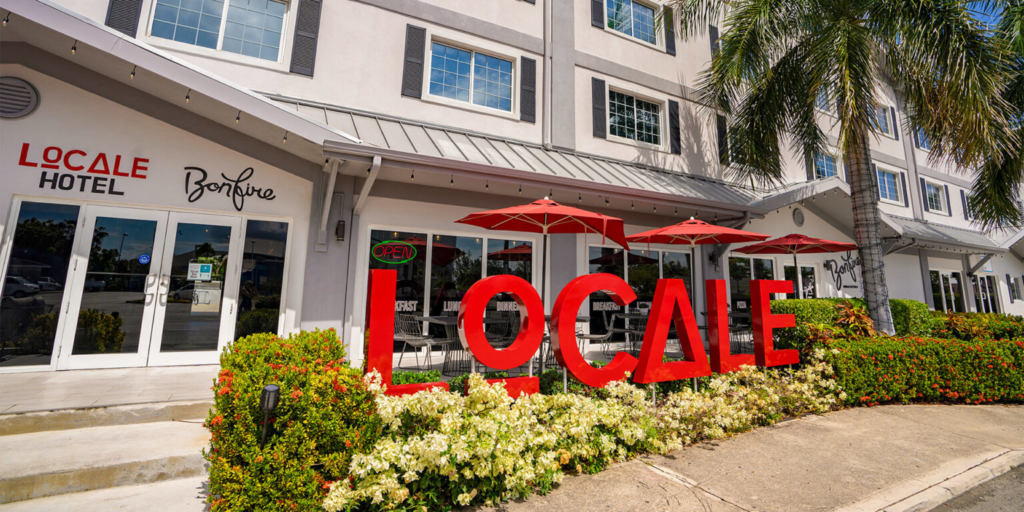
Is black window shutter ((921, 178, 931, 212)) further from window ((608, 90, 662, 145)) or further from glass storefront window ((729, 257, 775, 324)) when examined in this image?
window ((608, 90, 662, 145))

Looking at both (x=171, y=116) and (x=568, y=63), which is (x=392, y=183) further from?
(x=568, y=63)

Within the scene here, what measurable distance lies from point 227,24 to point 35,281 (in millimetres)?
4806

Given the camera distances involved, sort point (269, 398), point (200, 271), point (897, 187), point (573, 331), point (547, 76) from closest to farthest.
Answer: point (269, 398) < point (573, 331) < point (200, 271) < point (547, 76) < point (897, 187)

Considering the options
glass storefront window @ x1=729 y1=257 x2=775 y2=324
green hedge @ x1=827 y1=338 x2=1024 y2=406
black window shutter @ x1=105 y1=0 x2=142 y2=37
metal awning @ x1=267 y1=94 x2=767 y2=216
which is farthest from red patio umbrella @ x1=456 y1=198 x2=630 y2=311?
glass storefront window @ x1=729 y1=257 x2=775 y2=324

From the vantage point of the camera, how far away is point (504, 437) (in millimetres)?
3346

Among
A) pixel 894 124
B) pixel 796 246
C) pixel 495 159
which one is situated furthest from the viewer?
pixel 894 124

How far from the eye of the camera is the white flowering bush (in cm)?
300

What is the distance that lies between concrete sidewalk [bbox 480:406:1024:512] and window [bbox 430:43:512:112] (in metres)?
7.45

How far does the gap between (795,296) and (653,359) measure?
1014cm

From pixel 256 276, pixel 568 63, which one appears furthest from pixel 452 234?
pixel 568 63

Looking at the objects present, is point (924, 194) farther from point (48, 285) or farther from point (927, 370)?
point (48, 285)

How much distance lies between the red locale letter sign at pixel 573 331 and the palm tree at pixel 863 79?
6.00m

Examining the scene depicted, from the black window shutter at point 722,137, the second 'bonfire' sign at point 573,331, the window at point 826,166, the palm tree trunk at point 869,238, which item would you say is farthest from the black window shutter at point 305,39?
the window at point 826,166

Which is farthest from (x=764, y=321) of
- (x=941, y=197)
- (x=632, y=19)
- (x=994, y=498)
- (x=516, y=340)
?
(x=941, y=197)
